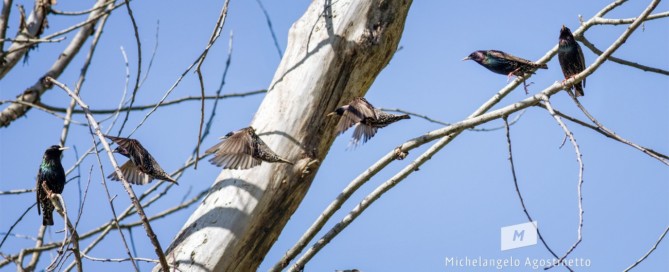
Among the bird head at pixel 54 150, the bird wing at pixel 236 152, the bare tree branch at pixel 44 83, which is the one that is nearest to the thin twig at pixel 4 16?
the bare tree branch at pixel 44 83

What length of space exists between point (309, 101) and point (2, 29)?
1.95 m

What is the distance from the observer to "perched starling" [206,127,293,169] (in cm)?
337

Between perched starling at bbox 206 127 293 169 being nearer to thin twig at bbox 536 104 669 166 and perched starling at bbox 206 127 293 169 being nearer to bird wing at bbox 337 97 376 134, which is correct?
bird wing at bbox 337 97 376 134

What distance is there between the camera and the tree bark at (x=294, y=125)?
3.35 m

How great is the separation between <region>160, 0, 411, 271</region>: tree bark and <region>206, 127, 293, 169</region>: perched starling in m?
0.05

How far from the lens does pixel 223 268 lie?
3305 mm

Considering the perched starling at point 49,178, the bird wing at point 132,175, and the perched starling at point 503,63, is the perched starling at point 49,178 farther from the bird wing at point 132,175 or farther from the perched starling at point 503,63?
the perched starling at point 503,63

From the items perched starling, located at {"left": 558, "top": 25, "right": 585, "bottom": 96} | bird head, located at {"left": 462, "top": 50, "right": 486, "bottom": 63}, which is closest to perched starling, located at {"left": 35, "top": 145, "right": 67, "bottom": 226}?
bird head, located at {"left": 462, "top": 50, "right": 486, "bottom": 63}

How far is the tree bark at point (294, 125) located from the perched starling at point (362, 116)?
0.04 m

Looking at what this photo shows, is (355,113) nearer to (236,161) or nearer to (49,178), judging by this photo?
(236,161)

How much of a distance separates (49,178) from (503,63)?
269 cm

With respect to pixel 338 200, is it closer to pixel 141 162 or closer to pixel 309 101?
pixel 309 101

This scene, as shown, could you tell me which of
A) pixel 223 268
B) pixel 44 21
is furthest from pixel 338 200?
pixel 44 21

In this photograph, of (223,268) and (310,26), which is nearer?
(223,268)
